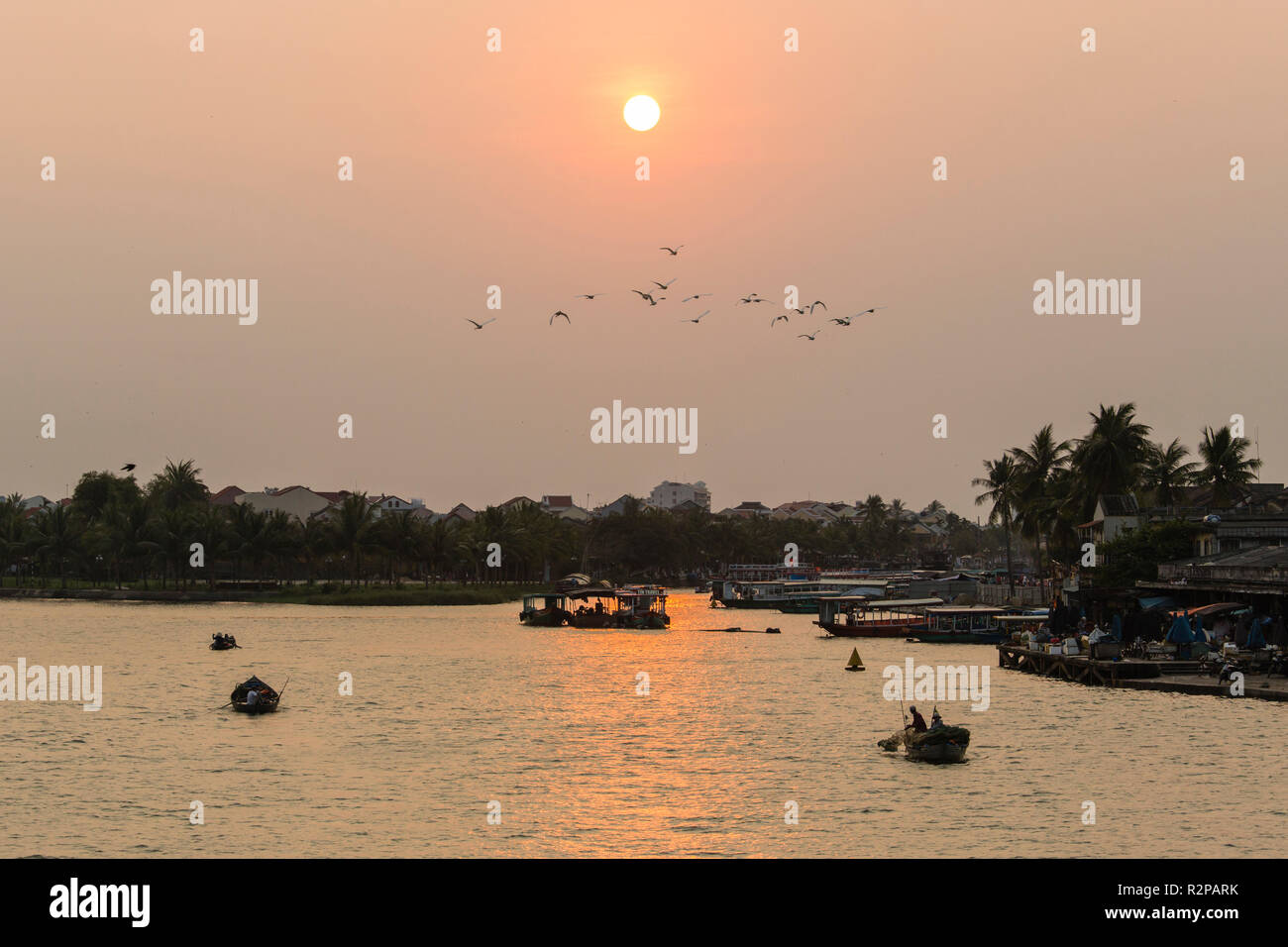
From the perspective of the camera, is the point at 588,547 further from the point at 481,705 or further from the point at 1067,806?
the point at 1067,806

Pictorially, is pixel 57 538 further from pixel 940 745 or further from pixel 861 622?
pixel 940 745

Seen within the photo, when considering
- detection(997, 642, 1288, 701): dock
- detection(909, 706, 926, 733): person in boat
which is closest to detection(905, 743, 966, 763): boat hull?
detection(909, 706, 926, 733): person in boat

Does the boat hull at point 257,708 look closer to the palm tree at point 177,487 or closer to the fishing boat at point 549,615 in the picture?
the fishing boat at point 549,615

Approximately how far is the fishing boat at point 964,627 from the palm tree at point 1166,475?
22566mm

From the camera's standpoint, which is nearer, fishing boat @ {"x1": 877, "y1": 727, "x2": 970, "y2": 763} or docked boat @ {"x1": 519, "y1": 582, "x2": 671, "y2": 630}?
fishing boat @ {"x1": 877, "y1": 727, "x2": 970, "y2": 763}

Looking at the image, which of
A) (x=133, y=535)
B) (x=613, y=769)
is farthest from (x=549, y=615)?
(x=133, y=535)

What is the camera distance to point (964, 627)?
89875 millimetres

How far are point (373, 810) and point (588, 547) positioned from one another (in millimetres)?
163918

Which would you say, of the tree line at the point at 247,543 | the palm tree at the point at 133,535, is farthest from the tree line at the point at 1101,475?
the palm tree at the point at 133,535

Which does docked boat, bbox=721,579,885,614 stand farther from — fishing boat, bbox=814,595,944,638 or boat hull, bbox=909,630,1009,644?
boat hull, bbox=909,630,1009,644

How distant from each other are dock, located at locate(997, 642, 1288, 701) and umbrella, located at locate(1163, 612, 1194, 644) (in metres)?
1.43

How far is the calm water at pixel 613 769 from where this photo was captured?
2886 centimetres

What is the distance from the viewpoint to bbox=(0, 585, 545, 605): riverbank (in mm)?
137125
